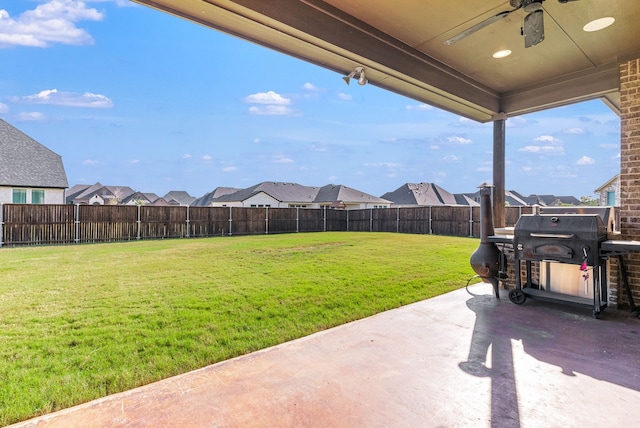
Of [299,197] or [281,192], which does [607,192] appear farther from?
[281,192]

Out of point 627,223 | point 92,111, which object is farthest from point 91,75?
point 627,223

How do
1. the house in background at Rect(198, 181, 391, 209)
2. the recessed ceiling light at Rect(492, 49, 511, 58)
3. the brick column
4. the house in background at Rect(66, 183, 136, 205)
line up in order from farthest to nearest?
1. the house in background at Rect(66, 183, 136, 205)
2. the house in background at Rect(198, 181, 391, 209)
3. the recessed ceiling light at Rect(492, 49, 511, 58)
4. the brick column

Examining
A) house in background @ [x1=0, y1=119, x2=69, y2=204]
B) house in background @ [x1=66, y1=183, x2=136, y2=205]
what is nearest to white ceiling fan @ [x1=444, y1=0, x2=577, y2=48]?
house in background @ [x1=0, y1=119, x2=69, y2=204]

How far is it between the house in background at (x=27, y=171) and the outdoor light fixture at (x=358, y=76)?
19924 millimetres

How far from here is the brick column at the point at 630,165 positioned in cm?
381

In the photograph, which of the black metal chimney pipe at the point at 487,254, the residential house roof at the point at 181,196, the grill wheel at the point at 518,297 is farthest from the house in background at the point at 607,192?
the residential house roof at the point at 181,196

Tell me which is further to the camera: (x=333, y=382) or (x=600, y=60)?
(x=600, y=60)

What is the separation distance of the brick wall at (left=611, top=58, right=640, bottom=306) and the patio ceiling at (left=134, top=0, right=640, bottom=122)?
341 mm

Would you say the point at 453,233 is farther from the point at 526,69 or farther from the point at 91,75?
the point at 91,75

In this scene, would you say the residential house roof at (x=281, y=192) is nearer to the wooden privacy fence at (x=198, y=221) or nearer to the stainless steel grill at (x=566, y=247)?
the wooden privacy fence at (x=198, y=221)

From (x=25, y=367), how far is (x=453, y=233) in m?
16.0

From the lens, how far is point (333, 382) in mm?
2203

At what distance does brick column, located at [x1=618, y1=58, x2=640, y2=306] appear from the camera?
3807mm

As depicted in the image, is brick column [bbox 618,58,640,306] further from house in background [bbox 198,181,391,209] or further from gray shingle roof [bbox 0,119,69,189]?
house in background [bbox 198,181,391,209]
